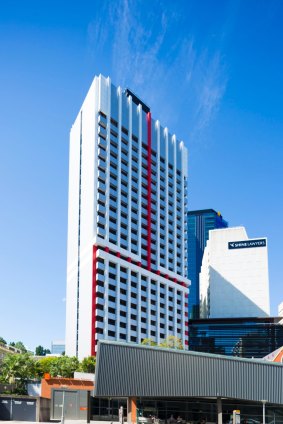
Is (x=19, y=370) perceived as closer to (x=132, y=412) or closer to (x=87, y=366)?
(x=87, y=366)

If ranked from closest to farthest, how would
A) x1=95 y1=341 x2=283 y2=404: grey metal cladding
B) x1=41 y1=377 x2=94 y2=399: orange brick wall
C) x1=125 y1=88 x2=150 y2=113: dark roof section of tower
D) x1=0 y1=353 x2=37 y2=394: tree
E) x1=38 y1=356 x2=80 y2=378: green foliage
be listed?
1. x1=95 y1=341 x2=283 y2=404: grey metal cladding
2. x1=41 y1=377 x2=94 y2=399: orange brick wall
3. x1=0 y1=353 x2=37 y2=394: tree
4. x1=38 y1=356 x2=80 y2=378: green foliage
5. x1=125 y1=88 x2=150 y2=113: dark roof section of tower

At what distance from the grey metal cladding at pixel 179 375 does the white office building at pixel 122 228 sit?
75.4 metres

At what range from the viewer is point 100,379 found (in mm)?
54594

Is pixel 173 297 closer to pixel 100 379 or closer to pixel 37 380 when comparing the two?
pixel 37 380

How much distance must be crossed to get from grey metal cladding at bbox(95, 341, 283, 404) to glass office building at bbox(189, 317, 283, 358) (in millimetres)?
128059

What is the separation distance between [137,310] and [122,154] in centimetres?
4124

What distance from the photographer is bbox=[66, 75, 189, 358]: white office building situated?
138 metres

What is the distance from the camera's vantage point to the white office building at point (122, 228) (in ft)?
452

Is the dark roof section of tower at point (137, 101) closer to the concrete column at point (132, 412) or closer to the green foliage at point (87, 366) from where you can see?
the green foliage at point (87, 366)

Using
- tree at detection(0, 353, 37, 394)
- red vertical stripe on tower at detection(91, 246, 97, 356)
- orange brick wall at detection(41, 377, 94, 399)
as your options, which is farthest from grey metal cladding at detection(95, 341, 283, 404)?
red vertical stripe on tower at detection(91, 246, 97, 356)

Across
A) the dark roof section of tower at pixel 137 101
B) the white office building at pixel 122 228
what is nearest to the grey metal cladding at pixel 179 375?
the white office building at pixel 122 228

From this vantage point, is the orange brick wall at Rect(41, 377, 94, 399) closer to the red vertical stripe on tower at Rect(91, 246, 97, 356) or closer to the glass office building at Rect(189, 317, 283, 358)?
the red vertical stripe on tower at Rect(91, 246, 97, 356)

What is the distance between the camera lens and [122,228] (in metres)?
150

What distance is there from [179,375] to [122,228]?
3726 inches
